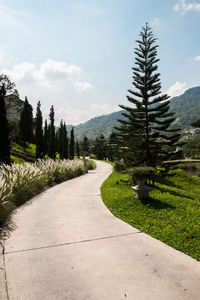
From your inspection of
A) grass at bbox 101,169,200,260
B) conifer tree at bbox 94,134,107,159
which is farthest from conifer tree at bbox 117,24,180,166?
conifer tree at bbox 94,134,107,159

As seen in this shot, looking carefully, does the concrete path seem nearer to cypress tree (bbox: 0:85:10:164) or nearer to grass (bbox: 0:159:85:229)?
grass (bbox: 0:159:85:229)

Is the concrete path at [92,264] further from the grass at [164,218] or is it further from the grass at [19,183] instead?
the grass at [19,183]

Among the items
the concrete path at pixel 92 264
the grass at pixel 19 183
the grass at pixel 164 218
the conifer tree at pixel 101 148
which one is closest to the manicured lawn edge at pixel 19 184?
the grass at pixel 19 183

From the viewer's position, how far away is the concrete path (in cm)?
265

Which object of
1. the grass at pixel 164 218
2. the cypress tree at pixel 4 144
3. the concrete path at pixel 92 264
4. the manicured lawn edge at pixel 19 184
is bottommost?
the grass at pixel 164 218

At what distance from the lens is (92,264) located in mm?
3326

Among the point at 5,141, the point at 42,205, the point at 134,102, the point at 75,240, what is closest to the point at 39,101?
the point at 5,141

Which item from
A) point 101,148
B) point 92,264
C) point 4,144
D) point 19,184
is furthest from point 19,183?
point 101,148

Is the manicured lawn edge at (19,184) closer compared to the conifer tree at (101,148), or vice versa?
the manicured lawn edge at (19,184)

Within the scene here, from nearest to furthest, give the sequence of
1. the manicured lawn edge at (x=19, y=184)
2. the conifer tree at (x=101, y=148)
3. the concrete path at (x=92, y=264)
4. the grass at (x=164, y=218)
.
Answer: the concrete path at (x=92, y=264) < the grass at (x=164, y=218) < the manicured lawn edge at (x=19, y=184) < the conifer tree at (x=101, y=148)

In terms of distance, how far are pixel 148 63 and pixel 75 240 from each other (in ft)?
37.7

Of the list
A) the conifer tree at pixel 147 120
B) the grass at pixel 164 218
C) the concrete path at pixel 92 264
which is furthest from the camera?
the conifer tree at pixel 147 120

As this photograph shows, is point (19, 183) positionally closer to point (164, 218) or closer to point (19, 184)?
point (19, 184)

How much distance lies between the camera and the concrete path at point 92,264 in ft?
8.71
